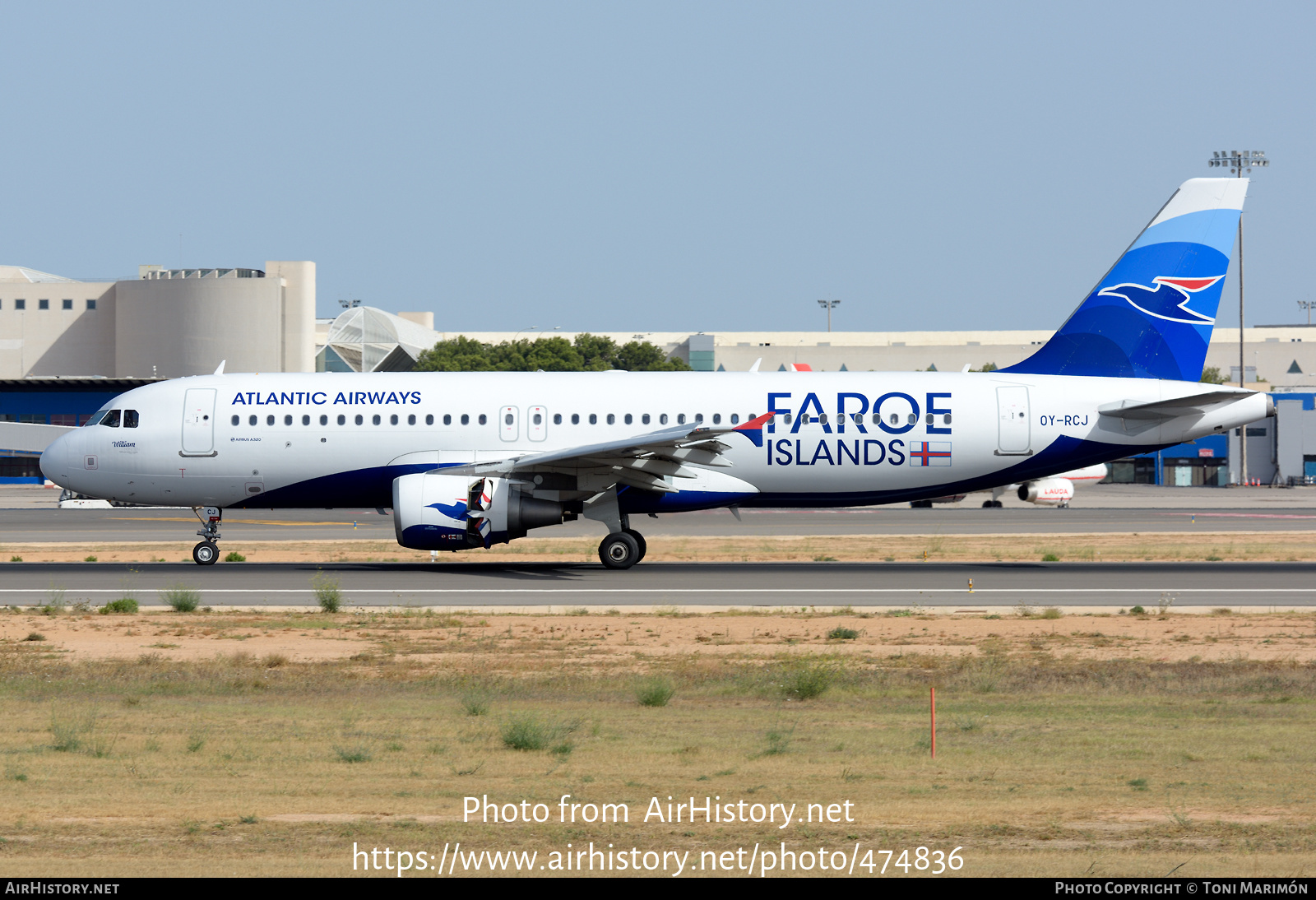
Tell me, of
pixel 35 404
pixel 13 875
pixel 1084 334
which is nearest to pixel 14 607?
pixel 13 875

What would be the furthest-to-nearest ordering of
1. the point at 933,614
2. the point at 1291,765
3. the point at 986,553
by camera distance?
the point at 986,553, the point at 933,614, the point at 1291,765

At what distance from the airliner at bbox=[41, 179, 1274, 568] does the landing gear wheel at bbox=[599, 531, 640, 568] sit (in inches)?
1.6

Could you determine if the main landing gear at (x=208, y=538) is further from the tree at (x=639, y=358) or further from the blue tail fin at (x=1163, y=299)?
the tree at (x=639, y=358)

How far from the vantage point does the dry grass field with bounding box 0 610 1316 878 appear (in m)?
9.34

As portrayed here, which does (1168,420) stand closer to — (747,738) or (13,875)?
(747,738)

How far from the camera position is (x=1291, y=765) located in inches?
468

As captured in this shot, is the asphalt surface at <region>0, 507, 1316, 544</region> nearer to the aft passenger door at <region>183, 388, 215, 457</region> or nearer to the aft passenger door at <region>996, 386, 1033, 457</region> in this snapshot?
the aft passenger door at <region>183, 388, 215, 457</region>

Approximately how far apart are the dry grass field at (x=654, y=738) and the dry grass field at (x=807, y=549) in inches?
551

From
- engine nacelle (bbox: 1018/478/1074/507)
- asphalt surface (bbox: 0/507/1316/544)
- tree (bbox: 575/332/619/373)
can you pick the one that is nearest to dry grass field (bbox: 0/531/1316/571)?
asphalt surface (bbox: 0/507/1316/544)

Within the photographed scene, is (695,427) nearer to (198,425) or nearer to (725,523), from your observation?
(198,425)

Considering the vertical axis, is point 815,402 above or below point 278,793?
above

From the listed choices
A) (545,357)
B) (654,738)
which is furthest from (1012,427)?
(545,357)

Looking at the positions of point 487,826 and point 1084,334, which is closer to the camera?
point 487,826

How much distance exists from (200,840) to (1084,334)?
1111 inches
